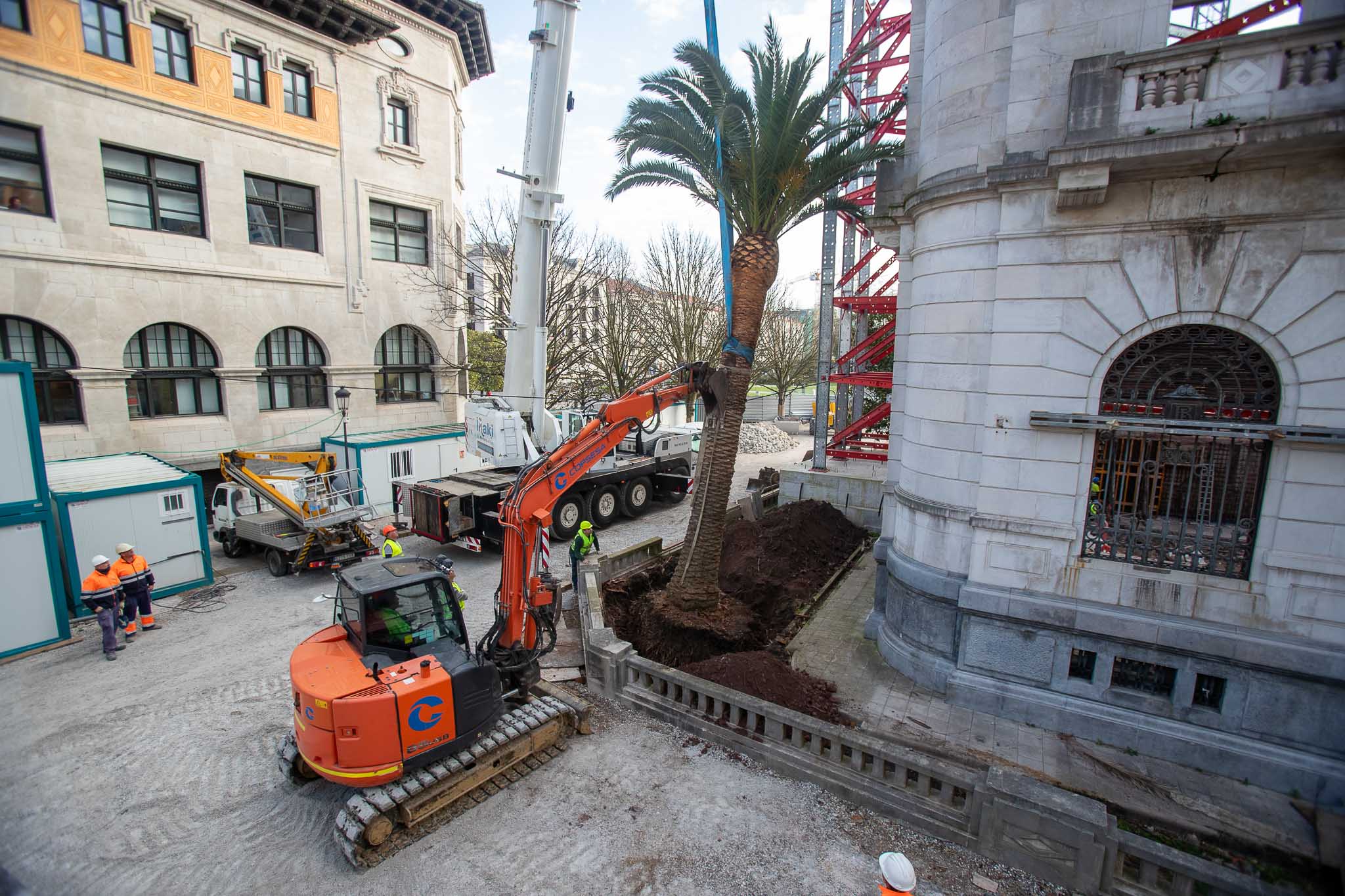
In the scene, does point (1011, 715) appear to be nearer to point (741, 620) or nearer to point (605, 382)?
point (741, 620)

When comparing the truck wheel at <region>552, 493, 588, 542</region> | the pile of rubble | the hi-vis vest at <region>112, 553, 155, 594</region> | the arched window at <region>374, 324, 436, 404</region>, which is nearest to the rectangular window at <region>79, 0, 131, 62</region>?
the arched window at <region>374, 324, 436, 404</region>

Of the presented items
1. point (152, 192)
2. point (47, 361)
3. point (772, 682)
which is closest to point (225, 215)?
point (152, 192)

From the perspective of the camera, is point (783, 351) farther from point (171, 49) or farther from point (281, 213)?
point (171, 49)

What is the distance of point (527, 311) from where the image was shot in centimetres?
1394

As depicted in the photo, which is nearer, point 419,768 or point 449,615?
point 419,768

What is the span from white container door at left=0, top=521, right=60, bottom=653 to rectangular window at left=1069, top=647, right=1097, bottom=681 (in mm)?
15332

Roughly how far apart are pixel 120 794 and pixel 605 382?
834 inches

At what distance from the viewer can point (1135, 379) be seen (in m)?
7.35

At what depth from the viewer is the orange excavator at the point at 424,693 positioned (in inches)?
226

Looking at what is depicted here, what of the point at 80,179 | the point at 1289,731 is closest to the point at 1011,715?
the point at 1289,731

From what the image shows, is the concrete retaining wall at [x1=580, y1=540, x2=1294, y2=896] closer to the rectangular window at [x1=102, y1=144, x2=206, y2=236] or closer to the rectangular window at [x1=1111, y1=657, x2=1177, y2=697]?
the rectangular window at [x1=1111, y1=657, x2=1177, y2=697]

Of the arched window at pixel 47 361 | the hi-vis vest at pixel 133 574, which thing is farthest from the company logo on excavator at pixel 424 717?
the arched window at pixel 47 361

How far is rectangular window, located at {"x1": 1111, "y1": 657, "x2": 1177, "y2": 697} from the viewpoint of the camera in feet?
24.1

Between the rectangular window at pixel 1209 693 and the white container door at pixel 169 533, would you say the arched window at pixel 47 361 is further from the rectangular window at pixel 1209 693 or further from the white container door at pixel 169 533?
the rectangular window at pixel 1209 693
